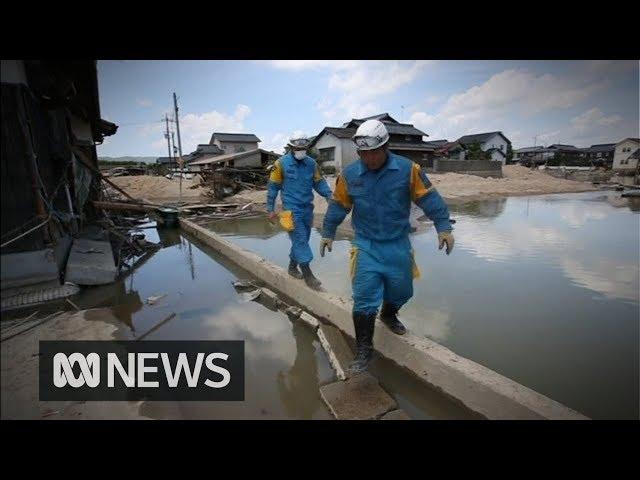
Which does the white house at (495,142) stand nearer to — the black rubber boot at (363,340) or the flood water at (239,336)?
the flood water at (239,336)

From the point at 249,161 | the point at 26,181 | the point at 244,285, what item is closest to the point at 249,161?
the point at 249,161

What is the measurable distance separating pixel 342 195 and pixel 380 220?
1.51 feet

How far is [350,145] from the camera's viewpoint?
2977cm

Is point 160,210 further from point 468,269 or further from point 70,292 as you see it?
point 468,269

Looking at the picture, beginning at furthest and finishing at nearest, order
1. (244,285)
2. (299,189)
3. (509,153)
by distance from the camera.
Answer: (509,153), (244,285), (299,189)

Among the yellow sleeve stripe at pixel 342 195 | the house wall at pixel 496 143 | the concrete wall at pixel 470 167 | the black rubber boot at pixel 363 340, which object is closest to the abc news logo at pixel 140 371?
the black rubber boot at pixel 363 340

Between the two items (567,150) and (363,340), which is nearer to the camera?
(363,340)

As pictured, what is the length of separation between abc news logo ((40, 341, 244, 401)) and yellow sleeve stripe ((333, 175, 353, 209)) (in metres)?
1.81

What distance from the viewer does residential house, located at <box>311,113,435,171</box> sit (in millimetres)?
29703

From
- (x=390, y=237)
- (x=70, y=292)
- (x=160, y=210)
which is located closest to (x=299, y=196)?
(x=390, y=237)

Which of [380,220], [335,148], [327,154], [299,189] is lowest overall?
[380,220]

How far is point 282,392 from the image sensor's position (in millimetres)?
2684

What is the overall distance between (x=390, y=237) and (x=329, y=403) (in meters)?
1.41

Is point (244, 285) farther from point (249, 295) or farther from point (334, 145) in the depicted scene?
point (334, 145)
